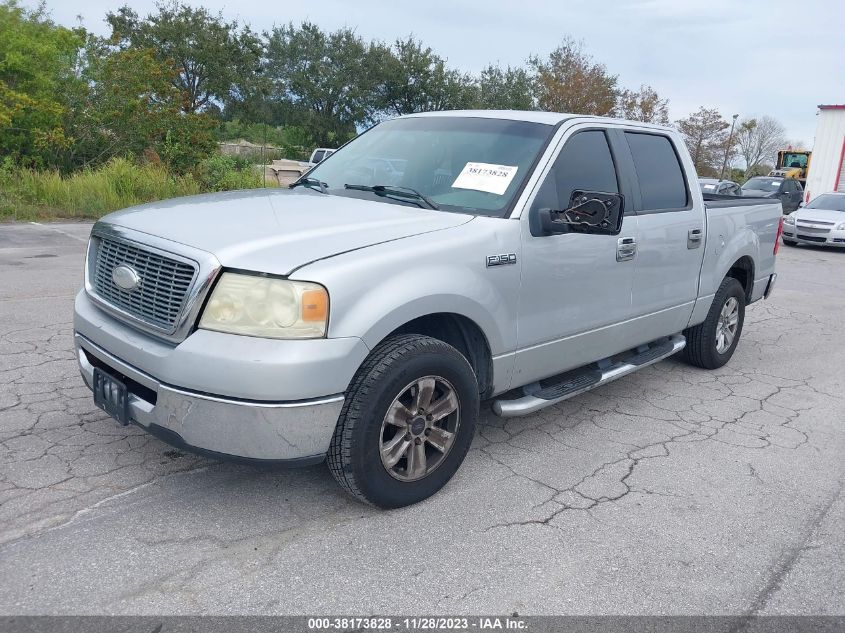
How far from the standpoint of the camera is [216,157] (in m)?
18.0

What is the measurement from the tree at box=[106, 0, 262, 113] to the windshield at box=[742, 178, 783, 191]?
92.5ft

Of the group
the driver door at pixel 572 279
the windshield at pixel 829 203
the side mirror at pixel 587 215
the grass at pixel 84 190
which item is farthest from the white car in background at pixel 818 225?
the side mirror at pixel 587 215

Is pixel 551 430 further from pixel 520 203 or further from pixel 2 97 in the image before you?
pixel 2 97

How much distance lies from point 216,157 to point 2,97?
188 inches

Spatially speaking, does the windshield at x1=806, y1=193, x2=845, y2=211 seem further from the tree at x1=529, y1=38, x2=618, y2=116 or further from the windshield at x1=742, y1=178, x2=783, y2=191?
the tree at x1=529, y1=38, x2=618, y2=116

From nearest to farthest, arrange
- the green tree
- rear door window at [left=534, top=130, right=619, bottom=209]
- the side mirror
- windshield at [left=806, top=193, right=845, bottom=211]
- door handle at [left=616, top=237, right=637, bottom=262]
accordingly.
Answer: the side mirror, rear door window at [left=534, top=130, right=619, bottom=209], door handle at [left=616, top=237, right=637, bottom=262], the green tree, windshield at [left=806, top=193, right=845, bottom=211]

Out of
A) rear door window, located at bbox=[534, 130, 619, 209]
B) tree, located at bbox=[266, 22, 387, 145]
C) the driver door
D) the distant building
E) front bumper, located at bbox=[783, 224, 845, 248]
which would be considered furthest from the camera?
tree, located at bbox=[266, 22, 387, 145]

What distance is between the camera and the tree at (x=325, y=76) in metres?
46.1

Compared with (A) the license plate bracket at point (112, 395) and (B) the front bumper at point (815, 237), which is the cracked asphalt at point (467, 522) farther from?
(B) the front bumper at point (815, 237)

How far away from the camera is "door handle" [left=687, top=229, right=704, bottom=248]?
16.4 feet

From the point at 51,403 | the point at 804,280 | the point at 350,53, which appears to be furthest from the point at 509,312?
the point at 350,53

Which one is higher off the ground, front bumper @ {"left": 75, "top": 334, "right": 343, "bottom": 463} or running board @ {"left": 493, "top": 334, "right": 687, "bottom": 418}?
front bumper @ {"left": 75, "top": 334, "right": 343, "bottom": 463}

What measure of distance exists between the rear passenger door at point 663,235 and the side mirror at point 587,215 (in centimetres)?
86

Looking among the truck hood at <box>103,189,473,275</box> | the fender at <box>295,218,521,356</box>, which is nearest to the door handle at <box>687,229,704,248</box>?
the fender at <box>295,218,521,356</box>
